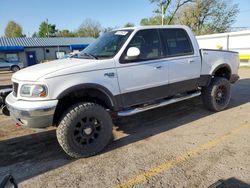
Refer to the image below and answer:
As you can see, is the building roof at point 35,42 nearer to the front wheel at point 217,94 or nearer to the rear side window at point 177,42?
the rear side window at point 177,42

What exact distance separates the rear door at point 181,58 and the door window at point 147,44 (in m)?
0.21

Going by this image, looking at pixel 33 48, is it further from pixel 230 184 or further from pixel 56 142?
pixel 230 184

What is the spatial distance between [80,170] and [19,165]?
3.36 feet

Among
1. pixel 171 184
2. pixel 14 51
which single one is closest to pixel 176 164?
pixel 171 184

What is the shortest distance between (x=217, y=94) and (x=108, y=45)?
3.14 meters

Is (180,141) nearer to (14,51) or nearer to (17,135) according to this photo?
(17,135)

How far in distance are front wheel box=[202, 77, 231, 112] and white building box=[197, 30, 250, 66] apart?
13.7 m

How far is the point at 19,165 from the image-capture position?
12.0ft

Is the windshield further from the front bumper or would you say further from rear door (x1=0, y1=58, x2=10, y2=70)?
rear door (x1=0, y1=58, x2=10, y2=70)

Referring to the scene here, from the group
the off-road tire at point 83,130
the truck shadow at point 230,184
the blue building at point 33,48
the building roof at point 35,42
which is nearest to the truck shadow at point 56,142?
the off-road tire at point 83,130

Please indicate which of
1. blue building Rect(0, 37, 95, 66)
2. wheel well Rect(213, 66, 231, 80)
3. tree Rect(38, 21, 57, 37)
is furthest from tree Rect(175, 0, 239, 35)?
tree Rect(38, 21, 57, 37)

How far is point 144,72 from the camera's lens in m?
4.30

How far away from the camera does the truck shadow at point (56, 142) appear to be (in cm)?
360

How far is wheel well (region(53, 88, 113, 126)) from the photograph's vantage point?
3.74 m
